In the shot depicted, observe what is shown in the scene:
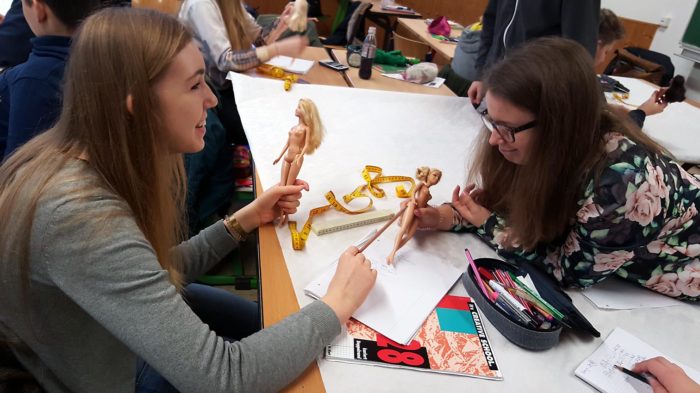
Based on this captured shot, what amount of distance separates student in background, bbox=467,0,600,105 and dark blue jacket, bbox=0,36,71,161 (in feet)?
5.99

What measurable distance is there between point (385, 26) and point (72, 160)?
5.45m

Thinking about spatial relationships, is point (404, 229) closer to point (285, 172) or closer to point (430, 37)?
point (285, 172)

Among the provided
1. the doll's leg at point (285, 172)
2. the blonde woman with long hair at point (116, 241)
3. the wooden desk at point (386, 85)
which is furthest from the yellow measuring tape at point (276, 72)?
the blonde woman with long hair at point (116, 241)

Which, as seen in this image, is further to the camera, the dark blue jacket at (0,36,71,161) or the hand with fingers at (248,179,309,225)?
the dark blue jacket at (0,36,71,161)

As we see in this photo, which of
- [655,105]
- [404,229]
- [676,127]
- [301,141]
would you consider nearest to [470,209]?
[404,229]

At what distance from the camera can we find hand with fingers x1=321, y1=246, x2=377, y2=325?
1094mm

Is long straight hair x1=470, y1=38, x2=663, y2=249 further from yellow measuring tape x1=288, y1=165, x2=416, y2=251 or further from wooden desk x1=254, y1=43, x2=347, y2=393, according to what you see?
wooden desk x1=254, y1=43, x2=347, y2=393

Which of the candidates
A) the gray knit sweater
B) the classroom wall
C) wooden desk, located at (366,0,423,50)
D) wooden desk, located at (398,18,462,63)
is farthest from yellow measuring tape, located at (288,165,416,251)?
the classroom wall

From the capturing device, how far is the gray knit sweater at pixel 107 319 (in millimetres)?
819

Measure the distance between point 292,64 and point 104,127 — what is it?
7.14 feet

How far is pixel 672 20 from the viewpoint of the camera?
19.1 feet

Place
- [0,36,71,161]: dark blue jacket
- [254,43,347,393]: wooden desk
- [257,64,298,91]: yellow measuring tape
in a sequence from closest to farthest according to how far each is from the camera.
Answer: [254,43,347,393]: wooden desk < [0,36,71,161]: dark blue jacket < [257,64,298,91]: yellow measuring tape

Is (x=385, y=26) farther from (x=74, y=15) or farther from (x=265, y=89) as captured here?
(x=74, y=15)

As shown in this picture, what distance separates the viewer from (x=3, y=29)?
8.04 ft
